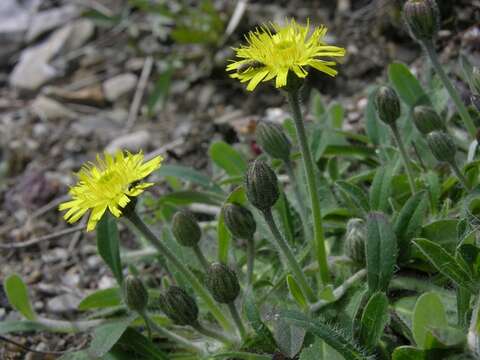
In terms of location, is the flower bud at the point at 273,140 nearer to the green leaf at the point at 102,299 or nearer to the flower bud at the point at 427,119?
the flower bud at the point at 427,119

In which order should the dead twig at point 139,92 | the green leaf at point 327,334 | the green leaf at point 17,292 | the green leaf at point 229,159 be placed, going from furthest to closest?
the dead twig at point 139,92, the green leaf at point 229,159, the green leaf at point 17,292, the green leaf at point 327,334

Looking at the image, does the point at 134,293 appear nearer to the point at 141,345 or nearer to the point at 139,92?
the point at 141,345

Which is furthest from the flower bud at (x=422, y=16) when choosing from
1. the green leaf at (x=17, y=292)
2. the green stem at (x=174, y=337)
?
the green leaf at (x=17, y=292)

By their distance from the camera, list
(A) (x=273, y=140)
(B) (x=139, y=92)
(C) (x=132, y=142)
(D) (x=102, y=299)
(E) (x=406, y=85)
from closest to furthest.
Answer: (A) (x=273, y=140) < (D) (x=102, y=299) < (E) (x=406, y=85) < (C) (x=132, y=142) < (B) (x=139, y=92)

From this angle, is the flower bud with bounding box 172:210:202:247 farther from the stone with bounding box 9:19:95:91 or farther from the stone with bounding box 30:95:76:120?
the stone with bounding box 9:19:95:91

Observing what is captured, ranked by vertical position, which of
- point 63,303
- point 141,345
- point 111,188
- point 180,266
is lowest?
point 63,303

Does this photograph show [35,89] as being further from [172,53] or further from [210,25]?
[210,25]

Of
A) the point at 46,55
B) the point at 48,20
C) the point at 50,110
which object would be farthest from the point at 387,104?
the point at 48,20
